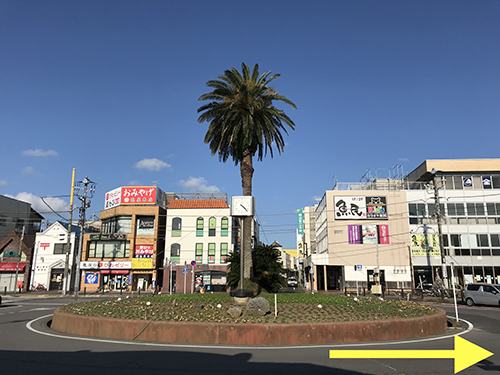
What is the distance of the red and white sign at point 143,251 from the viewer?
52625 millimetres

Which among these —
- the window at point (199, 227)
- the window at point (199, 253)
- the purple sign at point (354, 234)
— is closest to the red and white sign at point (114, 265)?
the window at point (199, 253)

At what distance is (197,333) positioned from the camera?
38.1 ft

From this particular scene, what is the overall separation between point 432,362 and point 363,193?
46.6 meters

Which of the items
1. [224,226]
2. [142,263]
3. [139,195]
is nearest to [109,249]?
[142,263]

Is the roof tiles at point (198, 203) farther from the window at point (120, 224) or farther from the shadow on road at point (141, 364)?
the shadow on road at point (141, 364)

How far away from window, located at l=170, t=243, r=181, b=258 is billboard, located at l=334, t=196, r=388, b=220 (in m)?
23.2

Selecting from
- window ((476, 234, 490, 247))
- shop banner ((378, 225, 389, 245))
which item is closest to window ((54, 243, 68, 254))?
shop banner ((378, 225, 389, 245))

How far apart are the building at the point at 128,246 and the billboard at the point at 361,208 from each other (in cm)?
2649

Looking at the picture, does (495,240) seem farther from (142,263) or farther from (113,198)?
(113,198)

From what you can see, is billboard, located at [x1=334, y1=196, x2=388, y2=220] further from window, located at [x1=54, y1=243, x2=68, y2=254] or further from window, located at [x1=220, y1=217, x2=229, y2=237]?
window, located at [x1=54, y1=243, x2=68, y2=254]

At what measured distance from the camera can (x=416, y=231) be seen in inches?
2076

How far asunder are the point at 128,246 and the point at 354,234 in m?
32.6

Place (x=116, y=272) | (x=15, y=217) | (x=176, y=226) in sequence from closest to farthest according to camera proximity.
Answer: (x=116, y=272), (x=176, y=226), (x=15, y=217)

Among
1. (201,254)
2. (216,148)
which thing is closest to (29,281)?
(201,254)
